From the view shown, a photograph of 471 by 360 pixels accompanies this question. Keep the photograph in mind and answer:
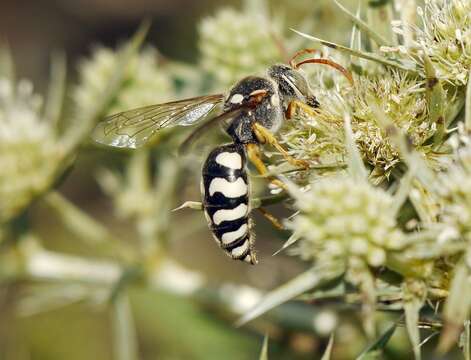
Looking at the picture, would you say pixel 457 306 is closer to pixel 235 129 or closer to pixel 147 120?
pixel 235 129

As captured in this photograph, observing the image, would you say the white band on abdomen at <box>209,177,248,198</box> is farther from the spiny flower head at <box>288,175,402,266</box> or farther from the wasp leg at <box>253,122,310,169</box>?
the spiny flower head at <box>288,175,402,266</box>

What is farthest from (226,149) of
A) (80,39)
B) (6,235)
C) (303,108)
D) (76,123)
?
(80,39)

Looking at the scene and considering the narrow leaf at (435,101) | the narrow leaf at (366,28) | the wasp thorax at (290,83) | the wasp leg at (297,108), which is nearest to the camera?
the narrow leaf at (435,101)

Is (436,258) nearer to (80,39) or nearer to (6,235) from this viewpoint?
(6,235)

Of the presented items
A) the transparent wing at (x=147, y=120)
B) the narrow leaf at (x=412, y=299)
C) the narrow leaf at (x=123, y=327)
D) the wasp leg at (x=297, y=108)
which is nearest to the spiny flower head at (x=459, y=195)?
the narrow leaf at (x=412, y=299)

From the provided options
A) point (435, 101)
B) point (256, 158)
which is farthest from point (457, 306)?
point (256, 158)

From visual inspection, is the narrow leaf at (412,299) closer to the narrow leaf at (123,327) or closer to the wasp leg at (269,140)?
the wasp leg at (269,140)

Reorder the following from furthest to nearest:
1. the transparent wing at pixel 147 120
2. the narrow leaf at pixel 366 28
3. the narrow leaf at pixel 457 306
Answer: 1. the transparent wing at pixel 147 120
2. the narrow leaf at pixel 366 28
3. the narrow leaf at pixel 457 306
